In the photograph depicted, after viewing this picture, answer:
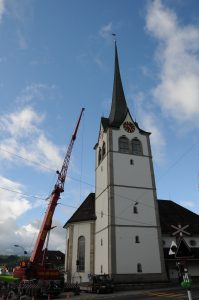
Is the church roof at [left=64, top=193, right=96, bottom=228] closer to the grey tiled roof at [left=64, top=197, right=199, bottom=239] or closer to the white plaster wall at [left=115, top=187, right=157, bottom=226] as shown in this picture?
the grey tiled roof at [left=64, top=197, right=199, bottom=239]

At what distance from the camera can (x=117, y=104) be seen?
48.7 metres

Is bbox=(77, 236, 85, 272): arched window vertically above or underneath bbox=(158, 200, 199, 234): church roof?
underneath

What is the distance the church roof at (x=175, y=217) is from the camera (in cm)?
4093

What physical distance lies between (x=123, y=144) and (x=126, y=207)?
938cm

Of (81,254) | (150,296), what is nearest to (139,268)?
(81,254)

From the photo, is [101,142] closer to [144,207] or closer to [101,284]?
[144,207]

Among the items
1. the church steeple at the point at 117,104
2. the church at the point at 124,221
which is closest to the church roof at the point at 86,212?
the church at the point at 124,221

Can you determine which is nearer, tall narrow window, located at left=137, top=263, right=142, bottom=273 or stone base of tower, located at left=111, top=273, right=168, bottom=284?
stone base of tower, located at left=111, top=273, right=168, bottom=284

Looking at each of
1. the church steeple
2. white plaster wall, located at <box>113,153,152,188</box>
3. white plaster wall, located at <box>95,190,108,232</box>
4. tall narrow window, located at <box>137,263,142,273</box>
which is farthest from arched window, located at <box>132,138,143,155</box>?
tall narrow window, located at <box>137,263,142,273</box>

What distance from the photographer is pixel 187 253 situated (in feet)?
36.3

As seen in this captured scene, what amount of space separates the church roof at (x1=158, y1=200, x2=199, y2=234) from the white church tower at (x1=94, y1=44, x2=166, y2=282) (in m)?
4.17

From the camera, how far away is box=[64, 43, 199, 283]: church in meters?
34.7

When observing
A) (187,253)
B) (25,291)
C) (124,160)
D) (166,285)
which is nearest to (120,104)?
(124,160)

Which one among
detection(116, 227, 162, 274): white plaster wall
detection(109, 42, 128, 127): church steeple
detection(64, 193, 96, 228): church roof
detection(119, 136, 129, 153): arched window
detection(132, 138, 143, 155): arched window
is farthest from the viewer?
detection(109, 42, 128, 127): church steeple
